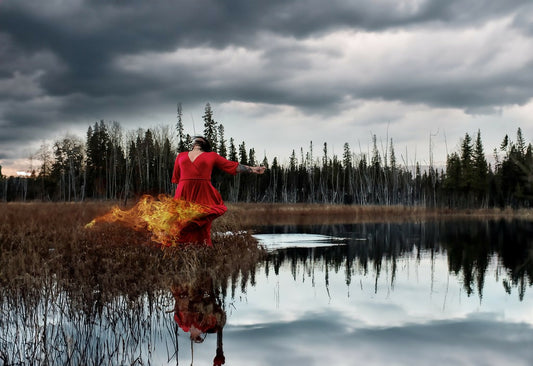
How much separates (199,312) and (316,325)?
58.6 inches

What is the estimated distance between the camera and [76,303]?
6055 mm

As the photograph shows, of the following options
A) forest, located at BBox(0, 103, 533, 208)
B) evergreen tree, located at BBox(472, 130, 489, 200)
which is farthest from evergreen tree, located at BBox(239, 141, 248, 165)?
evergreen tree, located at BBox(472, 130, 489, 200)

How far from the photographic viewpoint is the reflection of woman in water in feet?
17.4

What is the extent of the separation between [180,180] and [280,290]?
326 centimetres

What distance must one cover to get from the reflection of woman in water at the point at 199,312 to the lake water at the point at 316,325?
35mm

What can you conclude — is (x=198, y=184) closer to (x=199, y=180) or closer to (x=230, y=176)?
(x=199, y=180)

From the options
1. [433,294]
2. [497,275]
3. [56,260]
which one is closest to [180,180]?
[56,260]

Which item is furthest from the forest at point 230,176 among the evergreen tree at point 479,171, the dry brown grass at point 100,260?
the dry brown grass at point 100,260

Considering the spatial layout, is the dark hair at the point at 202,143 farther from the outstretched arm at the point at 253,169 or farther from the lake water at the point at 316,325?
the lake water at the point at 316,325

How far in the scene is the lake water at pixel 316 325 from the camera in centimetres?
471

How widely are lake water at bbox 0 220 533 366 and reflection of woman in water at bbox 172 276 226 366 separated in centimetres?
4

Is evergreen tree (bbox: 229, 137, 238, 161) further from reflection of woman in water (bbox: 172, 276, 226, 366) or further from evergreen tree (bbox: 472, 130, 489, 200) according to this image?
reflection of woman in water (bbox: 172, 276, 226, 366)

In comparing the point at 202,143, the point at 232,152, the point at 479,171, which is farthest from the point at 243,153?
the point at 202,143

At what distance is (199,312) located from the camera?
608cm
